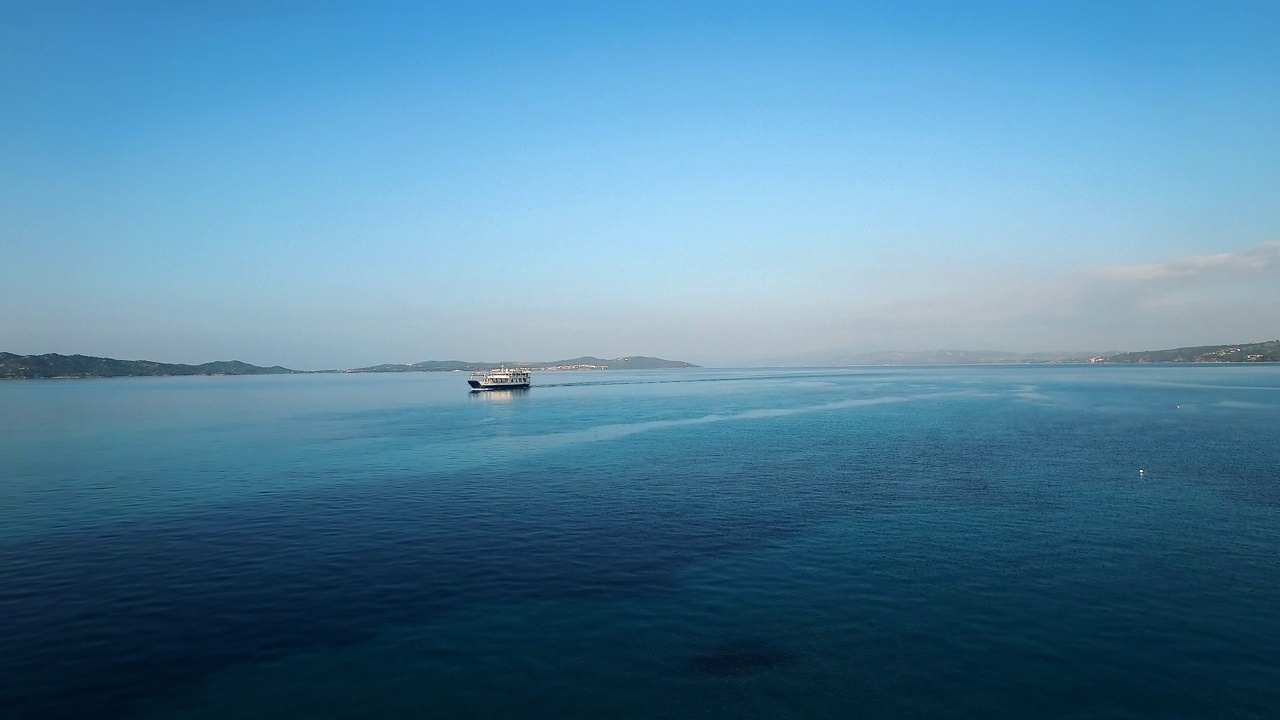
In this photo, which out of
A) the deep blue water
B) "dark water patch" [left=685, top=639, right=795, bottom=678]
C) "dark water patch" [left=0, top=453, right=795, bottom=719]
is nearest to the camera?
the deep blue water

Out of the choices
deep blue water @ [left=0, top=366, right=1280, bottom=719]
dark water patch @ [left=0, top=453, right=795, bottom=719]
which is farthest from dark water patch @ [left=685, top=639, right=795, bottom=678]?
dark water patch @ [left=0, top=453, right=795, bottom=719]

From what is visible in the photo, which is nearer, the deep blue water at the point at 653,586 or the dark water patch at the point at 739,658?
the deep blue water at the point at 653,586

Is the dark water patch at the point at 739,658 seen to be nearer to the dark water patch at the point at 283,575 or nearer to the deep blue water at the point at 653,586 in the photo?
the deep blue water at the point at 653,586

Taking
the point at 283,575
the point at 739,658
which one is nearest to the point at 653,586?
the point at 739,658

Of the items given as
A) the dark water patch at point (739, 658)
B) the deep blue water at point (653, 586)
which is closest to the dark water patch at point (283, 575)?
the deep blue water at point (653, 586)

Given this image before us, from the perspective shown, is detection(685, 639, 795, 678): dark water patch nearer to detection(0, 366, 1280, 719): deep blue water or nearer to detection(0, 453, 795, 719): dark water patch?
detection(0, 366, 1280, 719): deep blue water

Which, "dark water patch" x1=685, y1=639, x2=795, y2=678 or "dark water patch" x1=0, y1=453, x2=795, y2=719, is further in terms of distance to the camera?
"dark water patch" x1=0, y1=453, x2=795, y2=719

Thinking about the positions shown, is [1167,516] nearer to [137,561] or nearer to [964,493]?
[964,493]

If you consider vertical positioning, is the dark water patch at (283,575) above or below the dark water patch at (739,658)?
above
